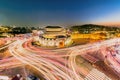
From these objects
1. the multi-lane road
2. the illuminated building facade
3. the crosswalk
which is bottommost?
the crosswalk

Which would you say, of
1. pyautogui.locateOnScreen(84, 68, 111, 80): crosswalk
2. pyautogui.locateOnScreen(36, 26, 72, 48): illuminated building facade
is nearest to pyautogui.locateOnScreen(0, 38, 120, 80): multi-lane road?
pyautogui.locateOnScreen(84, 68, 111, 80): crosswalk

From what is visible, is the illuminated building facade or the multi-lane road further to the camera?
the illuminated building facade

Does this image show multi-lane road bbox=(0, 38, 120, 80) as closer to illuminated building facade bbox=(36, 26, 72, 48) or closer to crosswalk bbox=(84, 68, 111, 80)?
crosswalk bbox=(84, 68, 111, 80)

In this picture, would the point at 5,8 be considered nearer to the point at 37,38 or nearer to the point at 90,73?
the point at 37,38

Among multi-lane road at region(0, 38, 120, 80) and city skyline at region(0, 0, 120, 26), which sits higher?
city skyline at region(0, 0, 120, 26)

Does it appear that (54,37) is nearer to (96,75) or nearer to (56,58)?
(56,58)

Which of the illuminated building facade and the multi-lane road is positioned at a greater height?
the illuminated building facade
